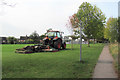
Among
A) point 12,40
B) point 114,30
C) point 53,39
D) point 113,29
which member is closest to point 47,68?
point 53,39

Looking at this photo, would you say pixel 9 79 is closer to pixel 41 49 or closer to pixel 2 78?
pixel 2 78

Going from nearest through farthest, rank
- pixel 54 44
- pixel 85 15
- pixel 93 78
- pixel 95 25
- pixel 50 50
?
pixel 93 78 < pixel 50 50 < pixel 54 44 < pixel 85 15 < pixel 95 25

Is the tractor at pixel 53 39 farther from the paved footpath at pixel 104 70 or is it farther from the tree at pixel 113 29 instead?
the paved footpath at pixel 104 70

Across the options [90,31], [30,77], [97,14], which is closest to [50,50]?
[30,77]

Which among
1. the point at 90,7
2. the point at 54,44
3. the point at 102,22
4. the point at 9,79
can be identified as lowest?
the point at 9,79

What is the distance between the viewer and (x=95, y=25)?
78.2ft

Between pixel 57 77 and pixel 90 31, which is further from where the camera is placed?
pixel 90 31

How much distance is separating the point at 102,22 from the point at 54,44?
44.2ft

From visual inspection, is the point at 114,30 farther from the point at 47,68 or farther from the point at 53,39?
the point at 47,68

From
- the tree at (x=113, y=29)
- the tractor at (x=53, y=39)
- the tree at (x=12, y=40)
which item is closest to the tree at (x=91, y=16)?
the tree at (x=113, y=29)

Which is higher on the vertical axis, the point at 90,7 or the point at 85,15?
the point at 90,7

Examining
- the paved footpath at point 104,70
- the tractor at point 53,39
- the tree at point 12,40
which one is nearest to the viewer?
the paved footpath at point 104,70

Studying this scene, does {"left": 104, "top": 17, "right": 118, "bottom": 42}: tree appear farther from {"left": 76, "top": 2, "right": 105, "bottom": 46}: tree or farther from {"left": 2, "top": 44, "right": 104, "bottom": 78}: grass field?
{"left": 2, "top": 44, "right": 104, "bottom": 78}: grass field

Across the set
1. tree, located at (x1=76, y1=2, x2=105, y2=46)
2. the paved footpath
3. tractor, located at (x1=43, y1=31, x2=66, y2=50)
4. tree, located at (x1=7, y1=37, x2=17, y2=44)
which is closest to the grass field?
the paved footpath
